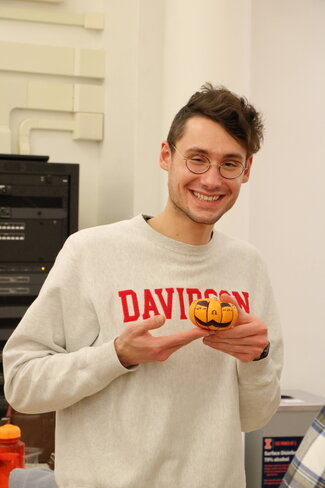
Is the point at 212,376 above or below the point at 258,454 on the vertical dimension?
above

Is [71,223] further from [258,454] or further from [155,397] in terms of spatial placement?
[155,397]

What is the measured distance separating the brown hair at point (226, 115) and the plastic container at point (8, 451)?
90 centimetres

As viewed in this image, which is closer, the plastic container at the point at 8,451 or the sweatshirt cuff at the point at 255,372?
the sweatshirt cuff at the point at 255,372

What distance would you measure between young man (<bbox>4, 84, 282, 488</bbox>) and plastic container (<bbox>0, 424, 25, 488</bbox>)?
0.49 meters

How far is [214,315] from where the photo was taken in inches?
55.4

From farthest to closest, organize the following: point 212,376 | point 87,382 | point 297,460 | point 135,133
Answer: point 135,133 → point 212,376 → point 87,382 → point 297,460

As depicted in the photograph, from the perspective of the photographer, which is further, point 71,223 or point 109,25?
point 109,25

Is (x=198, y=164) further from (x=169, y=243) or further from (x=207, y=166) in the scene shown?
(x=169, y=243)

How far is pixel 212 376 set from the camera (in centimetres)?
156

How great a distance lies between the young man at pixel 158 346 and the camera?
146 centimetres

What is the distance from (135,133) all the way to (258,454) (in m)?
1.63

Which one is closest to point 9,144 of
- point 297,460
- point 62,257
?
point 62,257

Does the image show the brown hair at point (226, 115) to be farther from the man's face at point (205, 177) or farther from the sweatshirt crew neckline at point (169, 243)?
the sweatshirt crew neckline at point (169, 243)

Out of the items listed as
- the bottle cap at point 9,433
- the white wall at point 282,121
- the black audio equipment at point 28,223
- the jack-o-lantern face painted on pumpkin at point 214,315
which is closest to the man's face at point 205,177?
the jack-o-lantern face painted on pumpkin at point 214,315
